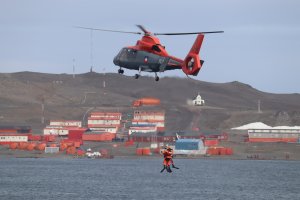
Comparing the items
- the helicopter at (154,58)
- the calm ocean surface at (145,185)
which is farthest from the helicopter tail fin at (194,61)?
the calm ocean surface at (145,185)

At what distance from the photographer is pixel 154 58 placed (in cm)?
7931

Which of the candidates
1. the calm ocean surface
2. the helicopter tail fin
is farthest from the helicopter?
the calm ocean surface

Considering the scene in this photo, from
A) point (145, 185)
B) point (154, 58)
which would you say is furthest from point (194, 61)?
point (145, 185)

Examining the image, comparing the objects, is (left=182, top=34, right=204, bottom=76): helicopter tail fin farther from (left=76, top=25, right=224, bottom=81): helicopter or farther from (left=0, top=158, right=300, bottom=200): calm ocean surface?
(left=0, top=158, right=300, bottom=200): calm ocean surface

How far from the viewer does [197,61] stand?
75750 mm

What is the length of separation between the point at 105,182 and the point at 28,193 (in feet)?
85.0

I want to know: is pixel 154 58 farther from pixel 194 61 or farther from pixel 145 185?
pixel 145 185

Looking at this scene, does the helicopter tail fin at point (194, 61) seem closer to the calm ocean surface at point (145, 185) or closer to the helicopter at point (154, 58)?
the helicopter at point (154, 58)

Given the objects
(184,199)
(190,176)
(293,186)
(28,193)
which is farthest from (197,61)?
(190,176)

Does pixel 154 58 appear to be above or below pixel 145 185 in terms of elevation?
above

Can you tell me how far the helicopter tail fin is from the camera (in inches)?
2970

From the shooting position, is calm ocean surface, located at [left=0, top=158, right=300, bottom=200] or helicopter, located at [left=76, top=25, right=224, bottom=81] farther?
calm ocean surface, located at [left=0, top=158, right=300, bottom=200]

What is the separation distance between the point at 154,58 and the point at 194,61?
183 inches

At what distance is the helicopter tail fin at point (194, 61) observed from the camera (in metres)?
75.4
